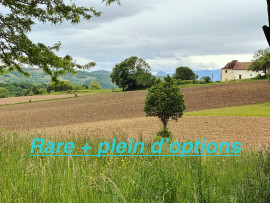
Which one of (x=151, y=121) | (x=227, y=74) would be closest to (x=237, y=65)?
(x=227, y=74)

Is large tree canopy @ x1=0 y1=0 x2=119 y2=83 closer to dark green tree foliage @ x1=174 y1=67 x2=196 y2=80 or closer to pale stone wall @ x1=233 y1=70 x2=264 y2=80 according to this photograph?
dark green tree foliage @ x1=174 y1=67 x2=196 y2=80

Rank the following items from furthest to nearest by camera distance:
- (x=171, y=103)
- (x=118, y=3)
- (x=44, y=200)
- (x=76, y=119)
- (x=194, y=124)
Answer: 1. (x=76, y=119)
2. (x=194, y=124)
3. (x=171, y=103)
4. (x=118, y=3)
5. (x=44, y=200)

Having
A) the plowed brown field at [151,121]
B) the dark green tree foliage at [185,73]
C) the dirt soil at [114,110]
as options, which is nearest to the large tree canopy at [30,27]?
the plowed brown field at [151,121]

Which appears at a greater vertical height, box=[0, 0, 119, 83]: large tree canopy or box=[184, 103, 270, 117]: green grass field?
box=[0, 0, 119, 83]: large tree canopy

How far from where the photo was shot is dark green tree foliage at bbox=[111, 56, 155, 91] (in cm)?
6575

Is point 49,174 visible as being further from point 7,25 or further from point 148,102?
point 148,102

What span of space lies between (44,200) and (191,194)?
180cm

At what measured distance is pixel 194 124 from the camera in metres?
21.9

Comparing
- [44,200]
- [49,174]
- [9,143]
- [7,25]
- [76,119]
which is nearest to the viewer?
[44,200]

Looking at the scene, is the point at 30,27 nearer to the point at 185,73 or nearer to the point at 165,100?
the point at 165,100

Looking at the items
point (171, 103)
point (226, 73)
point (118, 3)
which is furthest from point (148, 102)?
point (226, 73)

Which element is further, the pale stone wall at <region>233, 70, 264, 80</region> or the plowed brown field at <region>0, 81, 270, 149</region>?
the pale stone wall at <region>233, 70, 264, 80</region>

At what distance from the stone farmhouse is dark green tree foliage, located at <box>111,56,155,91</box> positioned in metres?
33.7

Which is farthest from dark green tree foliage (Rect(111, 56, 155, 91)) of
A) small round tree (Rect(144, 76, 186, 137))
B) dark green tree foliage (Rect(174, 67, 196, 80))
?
small round tree (Rect(144, 76, 186, 137))
